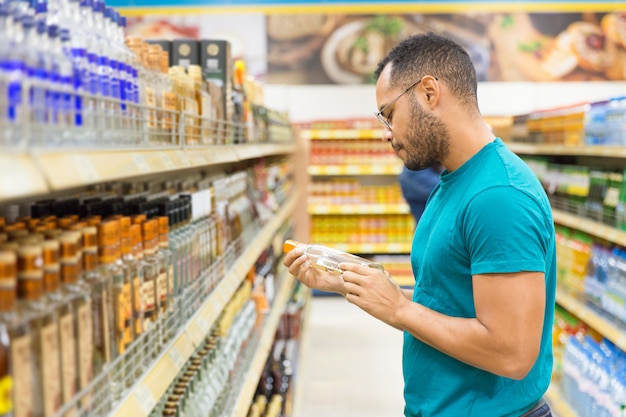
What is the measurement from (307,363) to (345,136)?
303cm

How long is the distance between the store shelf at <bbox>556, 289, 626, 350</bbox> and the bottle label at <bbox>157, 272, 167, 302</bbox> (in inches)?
97.1

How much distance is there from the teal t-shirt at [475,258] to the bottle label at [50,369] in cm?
89

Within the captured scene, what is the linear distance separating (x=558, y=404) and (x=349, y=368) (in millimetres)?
1763

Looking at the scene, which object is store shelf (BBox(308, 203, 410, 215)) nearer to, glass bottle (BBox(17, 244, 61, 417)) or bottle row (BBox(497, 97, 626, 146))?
bottle row (BBox(497, 97, 626, 146))

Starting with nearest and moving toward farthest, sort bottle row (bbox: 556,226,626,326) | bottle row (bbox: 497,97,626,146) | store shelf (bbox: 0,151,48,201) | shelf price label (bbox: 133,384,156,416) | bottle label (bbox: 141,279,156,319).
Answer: store shelf (bbox: 0,151,48,201), shelf price label (bbox: 133,384,156,416), bottle label (bbox: 141,279,156,319), bottle row (bbox: 556,226,626,326), bottle row (bbox: 497,97,626,146)

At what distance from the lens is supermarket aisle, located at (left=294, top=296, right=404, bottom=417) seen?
16.1 feet

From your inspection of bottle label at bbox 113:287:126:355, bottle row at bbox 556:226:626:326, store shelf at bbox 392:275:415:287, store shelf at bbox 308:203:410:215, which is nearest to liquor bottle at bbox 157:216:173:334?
bottle label at bbox 113:287:126:355

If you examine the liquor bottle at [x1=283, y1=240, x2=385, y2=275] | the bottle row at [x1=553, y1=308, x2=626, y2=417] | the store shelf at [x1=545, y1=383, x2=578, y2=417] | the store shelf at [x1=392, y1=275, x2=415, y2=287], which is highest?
the liquor bottle at [x1=283, y1=240, x2=385, y2=275]

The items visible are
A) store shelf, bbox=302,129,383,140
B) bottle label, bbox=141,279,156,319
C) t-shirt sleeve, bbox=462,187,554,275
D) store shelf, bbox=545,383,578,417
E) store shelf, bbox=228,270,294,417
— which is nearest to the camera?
t-shirt sleeve, bbox=462,187,554,275

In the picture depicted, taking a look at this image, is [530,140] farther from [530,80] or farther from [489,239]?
[489,239]

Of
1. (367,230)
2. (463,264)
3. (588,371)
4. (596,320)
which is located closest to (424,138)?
(463,264)

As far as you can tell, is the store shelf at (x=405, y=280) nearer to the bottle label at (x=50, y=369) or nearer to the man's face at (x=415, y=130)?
the man's face at (x=415, y=130)

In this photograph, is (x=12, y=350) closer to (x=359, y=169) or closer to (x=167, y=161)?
(x=167, y=161)

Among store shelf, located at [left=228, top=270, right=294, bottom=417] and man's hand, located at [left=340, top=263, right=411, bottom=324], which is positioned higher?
man's hand, located at [left=340, top=263, right=411, bottom=324]
